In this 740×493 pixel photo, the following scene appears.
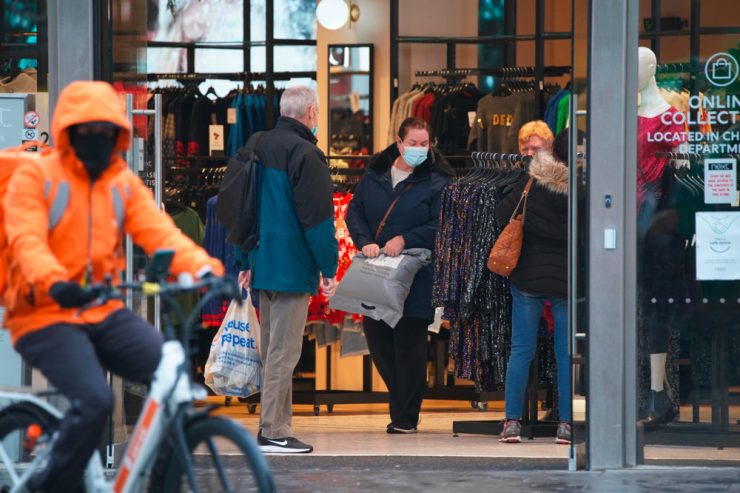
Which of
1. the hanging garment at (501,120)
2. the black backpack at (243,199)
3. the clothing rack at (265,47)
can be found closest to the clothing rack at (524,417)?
the black backpack at (243,199)

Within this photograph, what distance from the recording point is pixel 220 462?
4.75 metres

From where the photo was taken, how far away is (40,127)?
7973mm

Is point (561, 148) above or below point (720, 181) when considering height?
above

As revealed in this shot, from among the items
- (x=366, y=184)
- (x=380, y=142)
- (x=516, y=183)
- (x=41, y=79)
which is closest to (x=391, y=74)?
(x=380, y=142)

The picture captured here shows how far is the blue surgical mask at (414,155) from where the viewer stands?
9.38 metres

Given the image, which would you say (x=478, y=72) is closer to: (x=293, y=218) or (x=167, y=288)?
(x=293, y=218)

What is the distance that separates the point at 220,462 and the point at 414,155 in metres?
4.86

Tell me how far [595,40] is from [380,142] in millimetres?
4623

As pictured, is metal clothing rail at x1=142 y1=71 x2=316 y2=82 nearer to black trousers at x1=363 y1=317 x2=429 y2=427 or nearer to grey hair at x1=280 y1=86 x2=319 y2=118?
black trousers at x1=363 y1=317 x2=429 y2=427

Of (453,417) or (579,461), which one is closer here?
(579,461)

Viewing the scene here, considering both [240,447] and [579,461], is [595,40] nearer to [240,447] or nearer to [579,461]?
[579,461]

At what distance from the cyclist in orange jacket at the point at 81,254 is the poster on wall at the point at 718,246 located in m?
3.47

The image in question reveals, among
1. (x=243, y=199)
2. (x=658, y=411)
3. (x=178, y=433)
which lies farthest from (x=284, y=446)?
(x=178, y=433)

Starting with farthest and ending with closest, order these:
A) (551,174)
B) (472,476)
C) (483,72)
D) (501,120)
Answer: (483,72)
(501,120)
(551,174)
(472,476)
